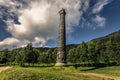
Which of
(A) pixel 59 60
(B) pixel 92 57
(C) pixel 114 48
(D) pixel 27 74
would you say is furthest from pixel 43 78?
(C) pixel 114 48

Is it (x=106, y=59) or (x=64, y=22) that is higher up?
(x=64, y=22)

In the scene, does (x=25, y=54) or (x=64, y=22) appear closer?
(x=64, y=22)

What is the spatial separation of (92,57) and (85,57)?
3422 mm

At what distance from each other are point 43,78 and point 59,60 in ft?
143

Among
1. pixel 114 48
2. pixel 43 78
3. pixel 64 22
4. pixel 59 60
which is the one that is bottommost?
pixel 43 78

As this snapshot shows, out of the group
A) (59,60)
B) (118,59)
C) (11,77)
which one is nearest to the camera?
(11,77)

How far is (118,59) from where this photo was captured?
92.9 meters

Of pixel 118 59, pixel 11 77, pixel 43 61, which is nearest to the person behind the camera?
pixel 11 77

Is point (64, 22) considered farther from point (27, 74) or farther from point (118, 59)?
point (27, 74)

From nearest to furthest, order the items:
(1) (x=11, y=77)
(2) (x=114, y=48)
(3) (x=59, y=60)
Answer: (1) (x=11, y=77), (3) (x=59, y=60), (2) (x=114, y=48)

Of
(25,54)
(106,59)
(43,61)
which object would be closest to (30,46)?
(25,54)

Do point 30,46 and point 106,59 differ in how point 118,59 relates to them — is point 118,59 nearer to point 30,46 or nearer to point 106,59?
point 106,59

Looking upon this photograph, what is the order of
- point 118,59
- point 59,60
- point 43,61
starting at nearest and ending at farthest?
point 59,60 < point 118,59 < point 43,61

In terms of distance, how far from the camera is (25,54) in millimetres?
95688
